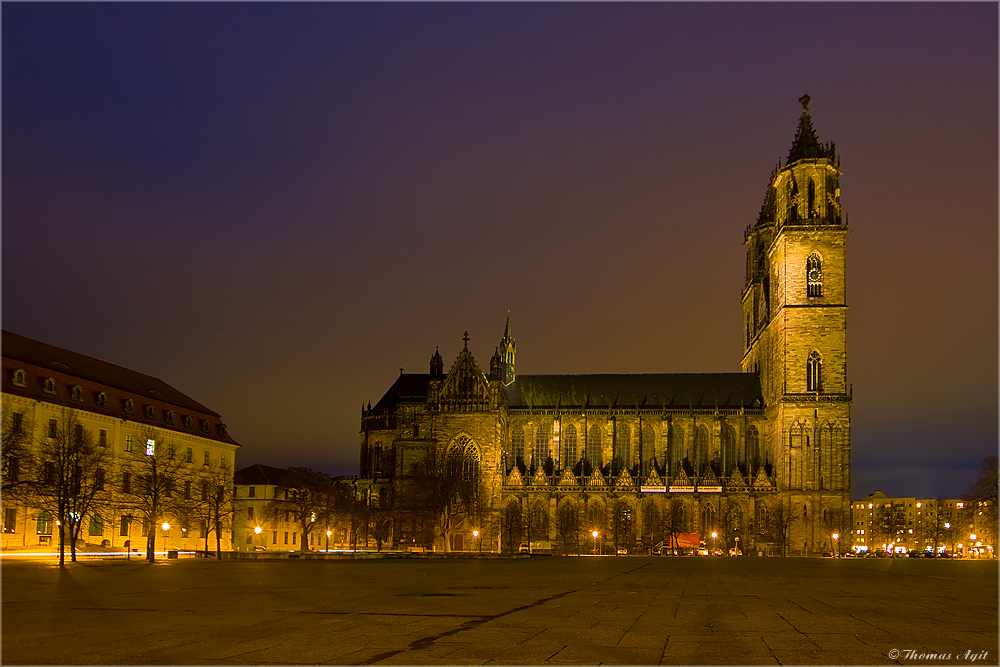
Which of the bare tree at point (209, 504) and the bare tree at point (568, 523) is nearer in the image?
the bare tree at point (209, 504)

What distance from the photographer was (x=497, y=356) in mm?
139250

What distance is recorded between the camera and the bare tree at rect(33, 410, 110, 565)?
6219cm

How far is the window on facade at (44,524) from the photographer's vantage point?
74.7 m

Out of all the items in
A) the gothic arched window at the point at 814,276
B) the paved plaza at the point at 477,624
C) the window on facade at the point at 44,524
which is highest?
the gothic arched window at the point at 814,276

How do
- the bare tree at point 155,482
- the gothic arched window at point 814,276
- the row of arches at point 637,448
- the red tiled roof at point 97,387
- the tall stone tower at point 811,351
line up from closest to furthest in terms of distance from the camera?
the bare tree at point 155,482 → the red tiled roof at point 97,387 → the tall stone tower at point 811,351 → the gothic arched window at point 814,276 → the row of arches at point 637,448

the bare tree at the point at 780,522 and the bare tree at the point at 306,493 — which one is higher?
the bare tree at the point at 306,493

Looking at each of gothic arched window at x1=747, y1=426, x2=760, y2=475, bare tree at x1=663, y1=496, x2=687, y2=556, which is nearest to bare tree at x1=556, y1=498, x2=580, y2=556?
bare tree at x1=663, y1=496, x2=687, y2=556

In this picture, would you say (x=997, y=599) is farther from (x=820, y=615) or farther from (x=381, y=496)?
(x=381, y=496)

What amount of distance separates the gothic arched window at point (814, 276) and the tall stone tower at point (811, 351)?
12 centimetres

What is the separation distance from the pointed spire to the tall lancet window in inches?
1005

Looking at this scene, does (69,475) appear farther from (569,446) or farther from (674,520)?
(569,446)

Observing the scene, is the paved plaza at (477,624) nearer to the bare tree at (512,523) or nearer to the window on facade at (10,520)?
the window on facade at (10,520)

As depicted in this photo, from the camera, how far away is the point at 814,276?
428 feet

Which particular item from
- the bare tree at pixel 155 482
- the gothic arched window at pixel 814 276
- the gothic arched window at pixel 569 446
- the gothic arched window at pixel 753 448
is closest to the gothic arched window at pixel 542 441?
the gothic arched window at pixel 569 446
